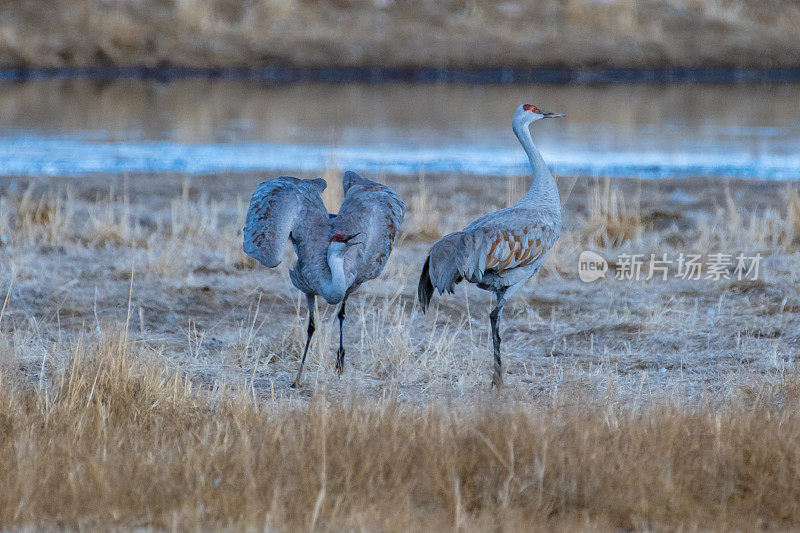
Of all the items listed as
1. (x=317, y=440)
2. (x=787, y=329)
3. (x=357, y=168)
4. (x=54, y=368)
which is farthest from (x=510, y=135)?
(x=317, y=440)

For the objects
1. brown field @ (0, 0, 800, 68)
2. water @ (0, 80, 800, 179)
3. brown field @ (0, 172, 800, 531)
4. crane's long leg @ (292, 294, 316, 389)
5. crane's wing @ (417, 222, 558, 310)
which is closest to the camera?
brown field @ (0, 172, 800, 531)

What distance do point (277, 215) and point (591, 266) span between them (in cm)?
350

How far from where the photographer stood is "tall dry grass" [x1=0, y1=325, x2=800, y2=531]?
384 centimetres

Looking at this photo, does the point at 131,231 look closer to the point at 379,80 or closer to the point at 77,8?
the point at 379,80

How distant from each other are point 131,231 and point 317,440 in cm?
544

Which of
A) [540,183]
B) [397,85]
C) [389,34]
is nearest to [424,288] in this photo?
[540,183]

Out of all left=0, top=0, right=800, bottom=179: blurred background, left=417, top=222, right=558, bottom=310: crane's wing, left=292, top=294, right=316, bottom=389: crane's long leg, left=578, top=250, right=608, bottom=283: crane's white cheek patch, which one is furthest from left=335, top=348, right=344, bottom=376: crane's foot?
left=0, top=0, right=800, bottom=179: blurred background

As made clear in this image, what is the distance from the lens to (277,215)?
546 centimetres

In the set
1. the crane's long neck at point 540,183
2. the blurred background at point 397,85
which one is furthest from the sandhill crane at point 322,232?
the blurred background at point 397,85

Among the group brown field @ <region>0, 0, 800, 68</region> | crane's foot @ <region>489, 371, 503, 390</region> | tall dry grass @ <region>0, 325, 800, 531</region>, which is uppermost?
brown field @ <region>0, 0, 800, 68</region>

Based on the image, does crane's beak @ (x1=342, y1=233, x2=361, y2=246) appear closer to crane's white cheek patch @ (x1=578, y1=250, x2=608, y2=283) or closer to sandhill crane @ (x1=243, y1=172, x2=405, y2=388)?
sandhill crane @ (x1=243, y1=172, x2=405, y2=388)

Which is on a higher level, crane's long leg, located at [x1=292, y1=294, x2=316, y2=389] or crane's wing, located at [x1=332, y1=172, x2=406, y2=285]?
crane's wing, located at [x1=332, y1=172, x2=406, y2=285]

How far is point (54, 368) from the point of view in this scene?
19.1 feet

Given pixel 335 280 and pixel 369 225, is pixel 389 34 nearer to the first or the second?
pixel 369 225
